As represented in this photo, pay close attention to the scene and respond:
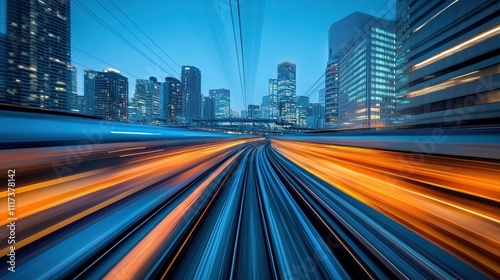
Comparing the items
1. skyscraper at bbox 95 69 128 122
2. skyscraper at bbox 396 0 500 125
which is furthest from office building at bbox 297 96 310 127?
skyscraper at bbox 95 69 128 122

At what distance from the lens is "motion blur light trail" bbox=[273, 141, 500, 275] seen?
1.86 m

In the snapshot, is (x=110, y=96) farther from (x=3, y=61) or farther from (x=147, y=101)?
(x=147, y=101)

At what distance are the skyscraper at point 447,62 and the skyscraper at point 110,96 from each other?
2422 centimetres

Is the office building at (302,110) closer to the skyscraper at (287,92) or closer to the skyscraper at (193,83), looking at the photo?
the skyscraper at (287,92)

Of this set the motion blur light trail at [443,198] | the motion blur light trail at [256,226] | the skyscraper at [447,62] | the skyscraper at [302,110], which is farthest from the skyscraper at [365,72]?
the skyscraper at [302,110]

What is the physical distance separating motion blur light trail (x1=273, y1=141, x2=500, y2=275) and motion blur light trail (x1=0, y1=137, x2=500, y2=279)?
0.01 m

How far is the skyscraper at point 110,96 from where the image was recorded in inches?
298

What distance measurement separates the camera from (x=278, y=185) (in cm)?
551

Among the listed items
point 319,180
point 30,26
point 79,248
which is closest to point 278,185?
point 319,180

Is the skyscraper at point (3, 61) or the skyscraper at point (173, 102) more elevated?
the skyscraper at point (173, 102)

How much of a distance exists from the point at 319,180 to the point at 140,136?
17.6 feet

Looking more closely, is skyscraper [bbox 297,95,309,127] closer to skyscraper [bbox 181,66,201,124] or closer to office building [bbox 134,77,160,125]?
skyscraper [bbox 181,66,201,124]

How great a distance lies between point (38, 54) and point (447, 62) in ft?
111

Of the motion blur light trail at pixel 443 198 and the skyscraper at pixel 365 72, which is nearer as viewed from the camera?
the motion blur light trail at pixel 443 198
